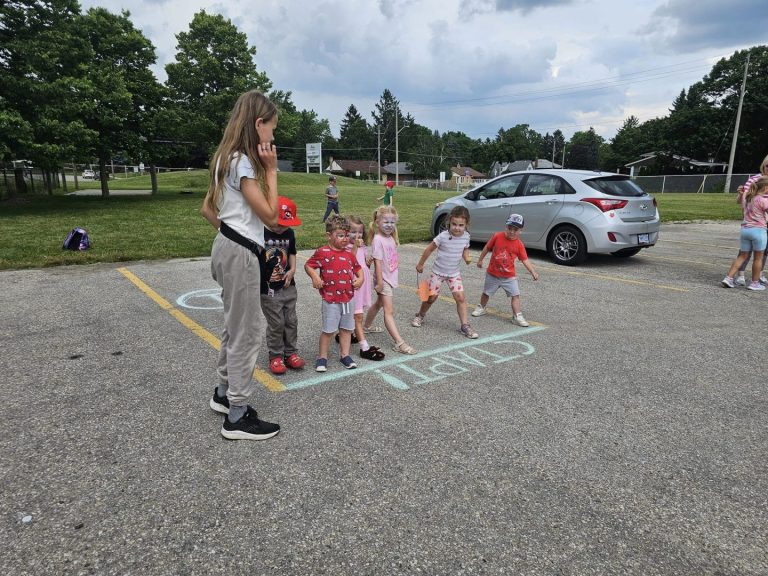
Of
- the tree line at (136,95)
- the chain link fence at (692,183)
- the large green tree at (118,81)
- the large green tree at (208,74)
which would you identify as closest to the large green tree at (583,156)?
the tree line at (136,95)

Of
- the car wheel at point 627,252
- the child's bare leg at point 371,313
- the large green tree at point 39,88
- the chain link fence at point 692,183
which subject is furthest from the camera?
the chain link fence at point 692,183

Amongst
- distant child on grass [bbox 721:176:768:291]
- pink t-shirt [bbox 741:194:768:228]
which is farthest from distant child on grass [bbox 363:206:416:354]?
pink t-shirt [bbox 741:194:768:228]

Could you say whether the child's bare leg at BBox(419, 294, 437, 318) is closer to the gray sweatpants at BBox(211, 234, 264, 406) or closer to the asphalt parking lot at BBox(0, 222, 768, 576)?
the asphalt parking lot at BBox(0, 222, 768, 576)

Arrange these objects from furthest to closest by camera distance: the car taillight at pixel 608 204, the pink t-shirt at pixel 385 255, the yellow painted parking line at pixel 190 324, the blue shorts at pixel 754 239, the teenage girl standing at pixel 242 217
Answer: the car taillight at pixel 608 204 < the blue shorts at pixel 754 239 < the pink t-shirt at pixel 385 255 < the yellow painted parking line at pixel 190 324 < the teenage girl standing at pixel 242 217

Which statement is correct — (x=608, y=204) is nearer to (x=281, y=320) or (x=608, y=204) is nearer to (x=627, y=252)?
(x=627, y=252)

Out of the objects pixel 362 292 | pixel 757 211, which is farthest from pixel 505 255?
pixel 757 211

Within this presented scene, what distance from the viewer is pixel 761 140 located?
49719mm

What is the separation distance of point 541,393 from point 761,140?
202 feet

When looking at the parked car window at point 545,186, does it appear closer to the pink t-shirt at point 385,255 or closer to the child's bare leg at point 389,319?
the pink t-shirt at point 385,255

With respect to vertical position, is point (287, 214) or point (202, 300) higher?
point (287, 214)

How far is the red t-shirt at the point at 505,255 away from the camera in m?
5.41

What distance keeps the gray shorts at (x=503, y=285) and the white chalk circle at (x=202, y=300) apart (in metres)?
3.16

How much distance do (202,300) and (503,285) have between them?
3767 millimetres

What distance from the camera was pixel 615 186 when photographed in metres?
8.48
